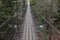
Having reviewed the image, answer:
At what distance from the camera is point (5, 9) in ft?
13.1

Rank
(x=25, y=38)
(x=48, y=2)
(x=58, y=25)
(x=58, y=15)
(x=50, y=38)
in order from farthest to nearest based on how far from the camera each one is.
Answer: (x=58, y=25) → (x=58, y=15) → (x=48, y=2) → (x=25, y=38) → (x=50, y=38)

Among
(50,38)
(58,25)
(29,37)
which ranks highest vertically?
(50,38)

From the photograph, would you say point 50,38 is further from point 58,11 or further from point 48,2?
point 58,11

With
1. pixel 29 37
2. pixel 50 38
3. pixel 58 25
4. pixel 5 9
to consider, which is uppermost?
pixel 5 9

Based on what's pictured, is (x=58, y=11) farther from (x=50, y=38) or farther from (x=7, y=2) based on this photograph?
(x=50, y=38)

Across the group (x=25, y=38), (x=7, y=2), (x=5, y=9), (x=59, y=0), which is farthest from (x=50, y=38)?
(x=59, y=0)

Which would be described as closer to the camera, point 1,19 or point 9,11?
point 1,19

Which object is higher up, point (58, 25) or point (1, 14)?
point (1, 14)

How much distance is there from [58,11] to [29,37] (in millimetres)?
3552

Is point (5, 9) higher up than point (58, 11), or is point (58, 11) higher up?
point (5, 9)

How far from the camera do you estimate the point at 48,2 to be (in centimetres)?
531

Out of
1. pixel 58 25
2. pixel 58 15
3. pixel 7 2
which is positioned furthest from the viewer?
pixel 58 25

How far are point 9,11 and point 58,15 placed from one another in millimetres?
3230

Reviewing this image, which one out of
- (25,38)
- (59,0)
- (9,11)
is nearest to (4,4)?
(9,11)
